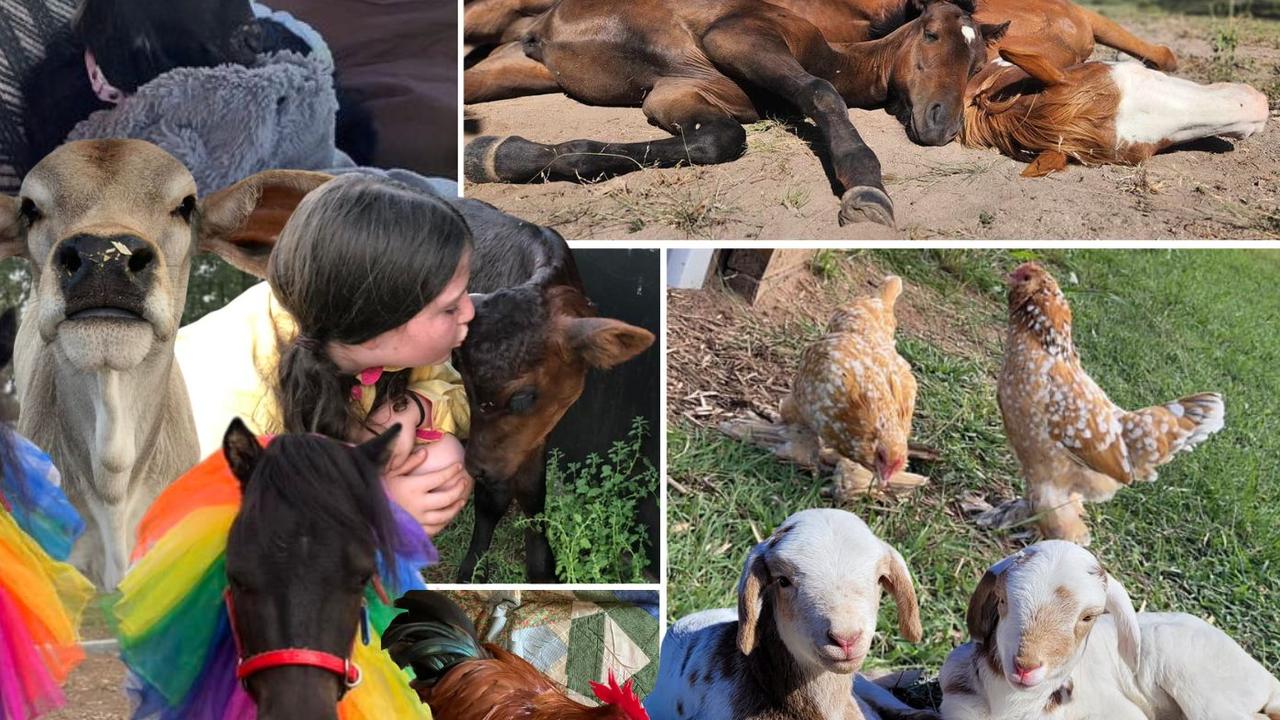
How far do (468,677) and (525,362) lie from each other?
1194 mm

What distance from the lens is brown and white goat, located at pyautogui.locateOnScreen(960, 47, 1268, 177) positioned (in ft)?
15.9

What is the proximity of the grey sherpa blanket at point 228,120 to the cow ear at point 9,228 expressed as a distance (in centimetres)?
54

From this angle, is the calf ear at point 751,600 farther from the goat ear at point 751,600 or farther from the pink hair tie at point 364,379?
the pink hair tie at point 364,379

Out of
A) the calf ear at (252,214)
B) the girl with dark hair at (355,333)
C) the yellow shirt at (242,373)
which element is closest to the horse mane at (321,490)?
the girl with dark hair at (355,333)

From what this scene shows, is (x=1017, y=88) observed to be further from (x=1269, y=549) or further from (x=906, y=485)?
(x=1269, y=549)

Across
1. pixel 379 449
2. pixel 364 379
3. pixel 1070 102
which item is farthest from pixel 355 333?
pixel 1070 102

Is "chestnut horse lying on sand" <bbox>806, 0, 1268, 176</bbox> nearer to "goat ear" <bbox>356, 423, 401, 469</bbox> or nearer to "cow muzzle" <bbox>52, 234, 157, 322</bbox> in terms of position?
"goat ear" <bbox>356, 423, 401, 469</bbox>

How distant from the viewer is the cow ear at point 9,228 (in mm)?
4207

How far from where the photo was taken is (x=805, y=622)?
368 cm

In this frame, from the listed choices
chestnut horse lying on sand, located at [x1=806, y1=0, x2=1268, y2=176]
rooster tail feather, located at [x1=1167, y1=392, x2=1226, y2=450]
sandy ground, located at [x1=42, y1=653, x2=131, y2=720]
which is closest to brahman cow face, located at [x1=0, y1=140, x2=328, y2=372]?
sandy ground, located at [x1=42, y1=653, x2=131, y2=720]

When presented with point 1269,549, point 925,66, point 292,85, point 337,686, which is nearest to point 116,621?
point 337,686

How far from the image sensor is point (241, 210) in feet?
14.4

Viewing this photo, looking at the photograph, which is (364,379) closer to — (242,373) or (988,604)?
(242,373)

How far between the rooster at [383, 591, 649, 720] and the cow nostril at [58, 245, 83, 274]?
1.62 metres
